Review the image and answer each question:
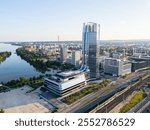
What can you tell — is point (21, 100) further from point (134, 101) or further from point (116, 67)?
point (116, 67)

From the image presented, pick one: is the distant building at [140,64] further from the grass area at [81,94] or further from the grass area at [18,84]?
the grass area at [18,84]

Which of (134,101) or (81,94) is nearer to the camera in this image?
(134,101)

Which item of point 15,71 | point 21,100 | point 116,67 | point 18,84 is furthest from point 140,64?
point 21,100

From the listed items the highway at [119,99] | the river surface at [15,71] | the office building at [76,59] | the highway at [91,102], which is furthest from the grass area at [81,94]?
the office building at [76,59]

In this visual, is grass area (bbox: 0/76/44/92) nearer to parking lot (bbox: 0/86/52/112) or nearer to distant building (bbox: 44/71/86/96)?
parking lot (bbox: 0/86/52/112)

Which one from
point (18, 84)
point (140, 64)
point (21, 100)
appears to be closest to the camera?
point (21, 100)

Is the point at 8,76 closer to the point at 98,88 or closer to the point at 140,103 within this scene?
the point at 98,88

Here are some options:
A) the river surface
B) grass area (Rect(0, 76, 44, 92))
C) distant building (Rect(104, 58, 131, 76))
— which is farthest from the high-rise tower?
the river surface
